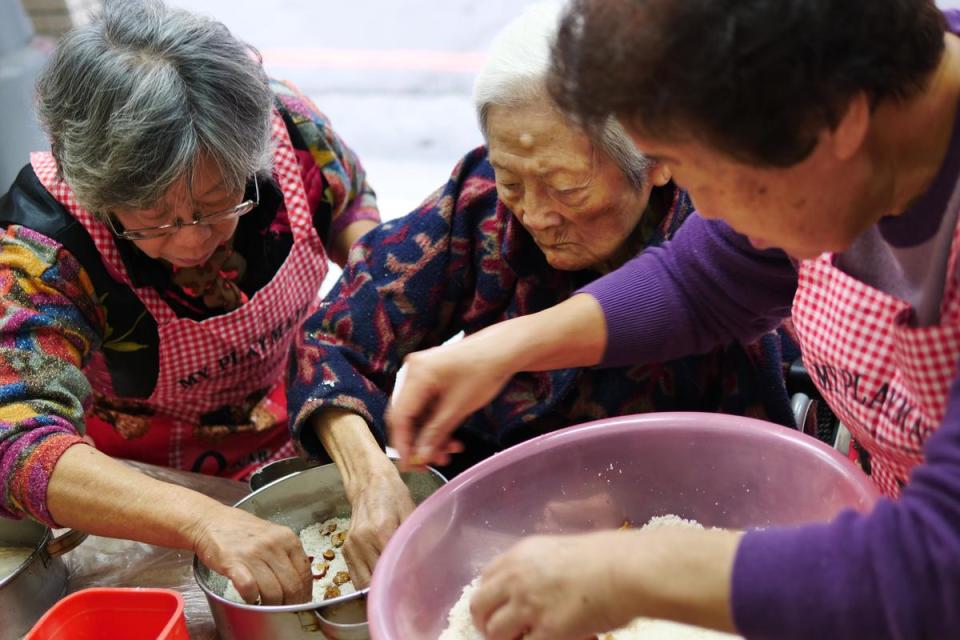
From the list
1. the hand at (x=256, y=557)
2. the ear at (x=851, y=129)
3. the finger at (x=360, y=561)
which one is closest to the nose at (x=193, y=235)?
the hand at (x=256, y=557)

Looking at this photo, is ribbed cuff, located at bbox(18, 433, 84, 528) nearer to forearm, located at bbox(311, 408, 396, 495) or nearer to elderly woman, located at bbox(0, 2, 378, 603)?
elderly woman, located at bbox(0, 2, 378, 603)

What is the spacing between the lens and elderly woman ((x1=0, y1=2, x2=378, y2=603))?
4.31 feet

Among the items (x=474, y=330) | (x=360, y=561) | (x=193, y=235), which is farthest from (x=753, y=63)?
(x=193, y=235)

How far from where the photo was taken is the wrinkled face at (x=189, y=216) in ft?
4.65

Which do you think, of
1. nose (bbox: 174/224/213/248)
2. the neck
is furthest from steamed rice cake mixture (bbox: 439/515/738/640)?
nose (bbox: 174/224/213/248)

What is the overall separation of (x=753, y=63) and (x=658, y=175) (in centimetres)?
69

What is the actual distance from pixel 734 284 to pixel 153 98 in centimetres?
84

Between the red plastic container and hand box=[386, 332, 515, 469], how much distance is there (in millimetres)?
346

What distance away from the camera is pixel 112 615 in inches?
→ 47.3

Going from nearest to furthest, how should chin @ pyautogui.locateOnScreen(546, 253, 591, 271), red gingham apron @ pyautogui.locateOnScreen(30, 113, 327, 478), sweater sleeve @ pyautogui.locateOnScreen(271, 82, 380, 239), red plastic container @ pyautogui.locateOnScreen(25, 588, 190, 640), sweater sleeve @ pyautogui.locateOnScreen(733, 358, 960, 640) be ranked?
sweater sleeve @ pyautogui.locateOnScreen(733, 358, 960, 640)
red plastic container @ pyautogui.locateOnScreen(25, 588, 190, 640)
chin @ pyautogui.locateOnScreen(546, 253, 591, 271)
red gingham apron @ pyautogui.locateOnScreen(30, 113, 327, 478)
sweater sleeve @ pyautogui.locateOnScreen(271, 82, 380, 239)

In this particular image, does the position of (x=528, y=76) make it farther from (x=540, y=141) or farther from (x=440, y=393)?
(x=440, y=393)

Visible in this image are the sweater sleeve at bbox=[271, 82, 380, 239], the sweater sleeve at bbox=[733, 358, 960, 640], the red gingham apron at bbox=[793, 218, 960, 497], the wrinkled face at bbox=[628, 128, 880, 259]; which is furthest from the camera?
the sweater sleeve at bbox=[271, 82, 380, 239]

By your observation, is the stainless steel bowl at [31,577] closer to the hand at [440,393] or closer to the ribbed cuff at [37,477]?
the ribbed cuff at [37,477]

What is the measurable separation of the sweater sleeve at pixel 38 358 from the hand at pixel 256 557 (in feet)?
0.85
